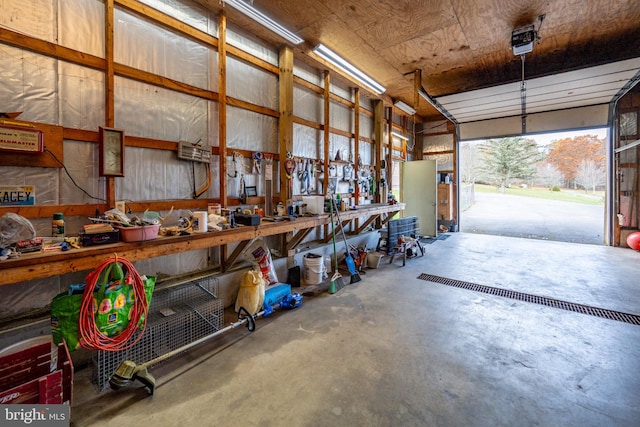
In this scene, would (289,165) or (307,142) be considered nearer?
(289,165)

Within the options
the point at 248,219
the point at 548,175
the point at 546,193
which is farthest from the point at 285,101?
the point at 548,175

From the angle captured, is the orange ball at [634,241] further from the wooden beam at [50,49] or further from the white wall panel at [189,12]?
the wooden beam at [50,49]

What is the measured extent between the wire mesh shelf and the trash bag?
303 millimetres

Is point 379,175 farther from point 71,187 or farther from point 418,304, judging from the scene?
point 71,187

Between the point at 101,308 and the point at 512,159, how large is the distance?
80.0ft

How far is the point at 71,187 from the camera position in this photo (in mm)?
2213

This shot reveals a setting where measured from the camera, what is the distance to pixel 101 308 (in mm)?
1688

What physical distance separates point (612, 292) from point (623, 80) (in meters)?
3.61

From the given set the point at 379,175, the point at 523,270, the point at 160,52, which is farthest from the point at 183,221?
the point at 523,270

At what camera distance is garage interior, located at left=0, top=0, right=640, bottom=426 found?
1.83 metres

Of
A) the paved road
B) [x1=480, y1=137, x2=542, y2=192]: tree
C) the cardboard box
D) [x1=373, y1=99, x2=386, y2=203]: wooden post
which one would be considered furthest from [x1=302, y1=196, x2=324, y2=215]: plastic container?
[x1=480, y1=137, x2=542, y2=192]: tree

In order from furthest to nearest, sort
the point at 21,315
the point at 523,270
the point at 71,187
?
the point at 523,270, the point at 71,187, the point at 21,315

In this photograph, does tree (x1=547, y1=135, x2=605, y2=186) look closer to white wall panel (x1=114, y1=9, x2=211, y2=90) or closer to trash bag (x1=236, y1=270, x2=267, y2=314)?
trash bag (x1=236, y1=270, x2=267, y2=314)

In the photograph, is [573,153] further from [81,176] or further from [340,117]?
[81,176]
